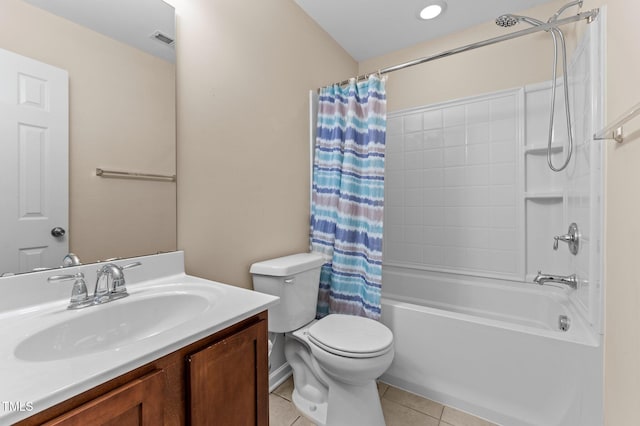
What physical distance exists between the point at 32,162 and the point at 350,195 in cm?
144

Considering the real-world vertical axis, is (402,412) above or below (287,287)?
below

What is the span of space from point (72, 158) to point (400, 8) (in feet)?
6.87

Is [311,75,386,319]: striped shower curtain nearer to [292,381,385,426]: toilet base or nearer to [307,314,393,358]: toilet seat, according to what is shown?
[307,314,393,358]: toilet seat

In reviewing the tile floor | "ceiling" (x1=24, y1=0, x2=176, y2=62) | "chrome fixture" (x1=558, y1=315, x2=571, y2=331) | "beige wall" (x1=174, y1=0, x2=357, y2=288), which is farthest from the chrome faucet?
"chrome fixture" (x1=558, y1=315, x2=571, y2=331)

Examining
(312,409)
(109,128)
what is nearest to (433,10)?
(109,128)

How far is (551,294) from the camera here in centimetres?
185

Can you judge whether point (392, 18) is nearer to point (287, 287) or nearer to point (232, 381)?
point (287, 287)

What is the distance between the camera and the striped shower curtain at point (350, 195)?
176cm

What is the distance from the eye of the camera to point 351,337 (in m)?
1.40

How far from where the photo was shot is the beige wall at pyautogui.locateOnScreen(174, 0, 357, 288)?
1.31 meters

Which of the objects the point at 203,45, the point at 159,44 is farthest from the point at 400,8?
the point at 159,44

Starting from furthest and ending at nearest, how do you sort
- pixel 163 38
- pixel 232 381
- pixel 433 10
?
pixel 433 10 < pixel 163 38 < pixel 232 381

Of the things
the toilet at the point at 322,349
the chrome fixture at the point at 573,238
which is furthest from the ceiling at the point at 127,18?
the chrome fixture at the point at 573,238

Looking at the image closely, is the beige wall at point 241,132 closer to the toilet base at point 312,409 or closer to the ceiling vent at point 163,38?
the ceiling vent at point 163,38
